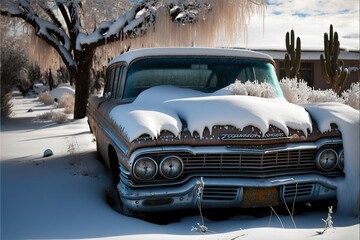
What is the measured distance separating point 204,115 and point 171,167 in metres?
0.53

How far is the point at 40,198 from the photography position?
3768mm

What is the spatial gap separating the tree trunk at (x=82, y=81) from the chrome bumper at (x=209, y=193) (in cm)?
1098

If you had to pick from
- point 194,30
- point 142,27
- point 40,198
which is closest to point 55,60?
point 142,27

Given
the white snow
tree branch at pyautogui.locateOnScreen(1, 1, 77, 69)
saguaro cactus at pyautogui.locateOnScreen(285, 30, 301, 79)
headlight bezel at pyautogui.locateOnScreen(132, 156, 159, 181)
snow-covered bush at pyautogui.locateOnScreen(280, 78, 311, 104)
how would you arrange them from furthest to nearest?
saguaro cactus at pyautogui.locateOnScreen(285, 30, 301, 79), tree branch at pyautogui.locateOnScreen(1, 1, 77, 69), snow-covered bush at pyautogui.locateOnScreen(280, 78, 311, 104), the white snow, headlight bezel at pyautogui.locateOnScreen(132, 156, 159, 181)

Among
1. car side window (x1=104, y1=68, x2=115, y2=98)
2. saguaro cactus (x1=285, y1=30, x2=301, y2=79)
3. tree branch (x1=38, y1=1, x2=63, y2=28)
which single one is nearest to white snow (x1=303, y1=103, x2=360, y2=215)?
car side window (x1=104, y1=68, x2=115, y2=98)

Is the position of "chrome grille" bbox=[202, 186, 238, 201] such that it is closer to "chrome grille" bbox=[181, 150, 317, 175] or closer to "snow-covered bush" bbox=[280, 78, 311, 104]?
"chrome grille" bbox=[181, 150, 317, 175]

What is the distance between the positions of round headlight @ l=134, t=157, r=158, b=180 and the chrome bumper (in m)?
0.10

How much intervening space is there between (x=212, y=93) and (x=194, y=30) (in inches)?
326

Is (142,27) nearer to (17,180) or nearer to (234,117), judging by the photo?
(17,180)

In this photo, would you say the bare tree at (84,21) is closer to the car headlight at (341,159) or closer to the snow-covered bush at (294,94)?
the snow-covered bush at (294,94)

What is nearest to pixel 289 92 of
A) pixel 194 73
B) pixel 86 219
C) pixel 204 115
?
pixel 194 73

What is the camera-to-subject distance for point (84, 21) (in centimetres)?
1406

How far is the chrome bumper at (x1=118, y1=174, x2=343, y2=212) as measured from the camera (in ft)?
10.2

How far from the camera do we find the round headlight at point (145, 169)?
3102mm
